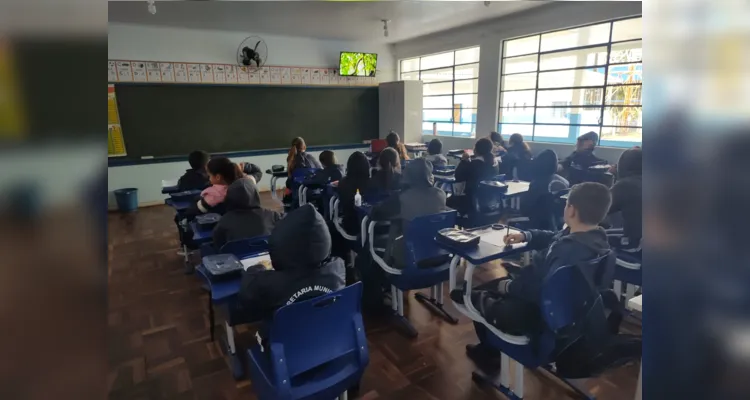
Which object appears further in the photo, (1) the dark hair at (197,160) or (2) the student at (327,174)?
(2) the student at (327,174)

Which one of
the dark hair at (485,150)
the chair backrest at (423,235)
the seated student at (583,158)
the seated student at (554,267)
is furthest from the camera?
the seated student at (583,158)

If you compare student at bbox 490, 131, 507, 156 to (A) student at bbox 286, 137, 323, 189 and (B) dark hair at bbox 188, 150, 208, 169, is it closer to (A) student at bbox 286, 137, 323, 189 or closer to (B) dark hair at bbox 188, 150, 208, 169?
(A) student at bbox 286, 137, 323, 189

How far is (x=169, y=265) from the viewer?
3.91m

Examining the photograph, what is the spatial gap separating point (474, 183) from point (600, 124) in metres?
3.05

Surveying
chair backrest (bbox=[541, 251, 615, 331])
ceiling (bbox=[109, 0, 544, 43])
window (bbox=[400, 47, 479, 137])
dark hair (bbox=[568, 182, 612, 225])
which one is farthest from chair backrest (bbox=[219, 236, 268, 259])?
window (bbox=[400, 47, 479, 137])

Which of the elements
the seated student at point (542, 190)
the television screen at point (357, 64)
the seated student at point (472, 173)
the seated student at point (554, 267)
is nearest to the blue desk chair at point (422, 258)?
the seated student at point (554, 267)

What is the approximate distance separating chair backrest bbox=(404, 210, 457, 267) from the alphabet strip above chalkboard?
5312 mm

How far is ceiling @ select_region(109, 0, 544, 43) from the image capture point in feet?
16.9

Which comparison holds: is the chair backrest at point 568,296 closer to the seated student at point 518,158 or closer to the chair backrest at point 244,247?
the chair backrest at point 244,247

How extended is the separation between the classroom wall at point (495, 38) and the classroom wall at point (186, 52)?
1.82 m

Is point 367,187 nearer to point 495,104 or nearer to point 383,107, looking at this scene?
point 495,104

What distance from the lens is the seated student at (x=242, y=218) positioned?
2451mm

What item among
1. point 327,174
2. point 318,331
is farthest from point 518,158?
point 318,331

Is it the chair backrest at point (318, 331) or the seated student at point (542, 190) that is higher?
the seated student at point (542, 190)
